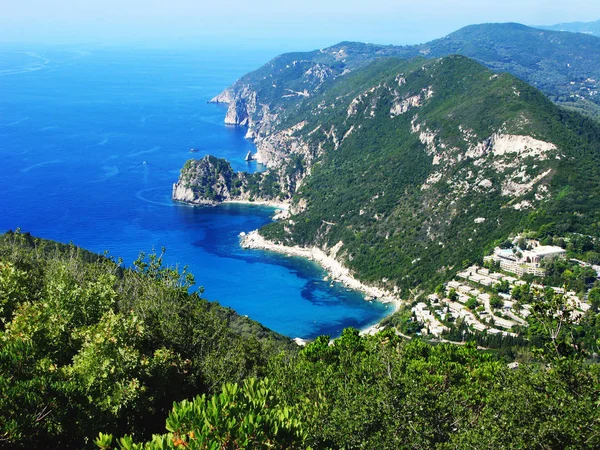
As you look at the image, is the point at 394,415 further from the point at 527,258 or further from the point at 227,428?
the point at 527,258

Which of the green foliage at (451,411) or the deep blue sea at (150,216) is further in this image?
the deep blue sea at (150,216)

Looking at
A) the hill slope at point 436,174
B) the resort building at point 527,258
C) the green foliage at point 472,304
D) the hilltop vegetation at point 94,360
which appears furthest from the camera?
the hill slope at point 436,174

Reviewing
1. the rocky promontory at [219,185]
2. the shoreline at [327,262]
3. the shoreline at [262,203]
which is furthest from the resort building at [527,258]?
the rocky promontory at [219,185]

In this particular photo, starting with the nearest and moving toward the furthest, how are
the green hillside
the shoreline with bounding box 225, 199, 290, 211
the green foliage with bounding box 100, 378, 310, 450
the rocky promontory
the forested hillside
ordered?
the green foliage with bounding box 100, 378, 310, 450 → the forested hillside → the green hillside → the rocky promontory → the shoreline with bounding box 225, 199, 290, 211

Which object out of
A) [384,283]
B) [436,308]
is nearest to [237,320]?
[436,308]

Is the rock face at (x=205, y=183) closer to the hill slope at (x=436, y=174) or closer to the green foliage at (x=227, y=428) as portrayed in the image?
the hill slope at (x=436, y=174)

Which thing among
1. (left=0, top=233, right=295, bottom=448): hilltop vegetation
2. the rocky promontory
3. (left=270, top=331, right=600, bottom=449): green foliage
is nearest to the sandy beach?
the rocky promontory

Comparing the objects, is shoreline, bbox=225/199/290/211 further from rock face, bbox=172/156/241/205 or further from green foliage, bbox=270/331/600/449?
green foliage, bbox=270/331/600/449
